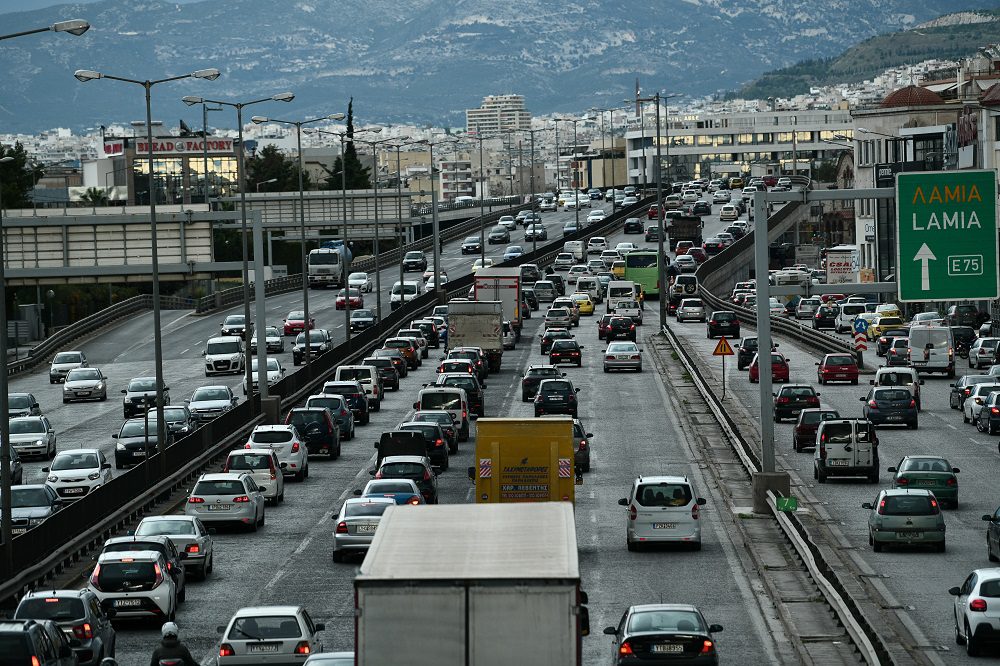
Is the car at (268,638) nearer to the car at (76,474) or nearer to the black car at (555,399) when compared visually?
the car at (76,474)

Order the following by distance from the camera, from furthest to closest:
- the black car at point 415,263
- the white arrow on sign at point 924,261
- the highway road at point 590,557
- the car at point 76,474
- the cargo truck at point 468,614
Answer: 1. the black car at point 415,263
2. the car at point 76,474
3. the white arrow on sign at point 924,261
4. the highway road at point 590,557
5. the cargo truck at point 468,614

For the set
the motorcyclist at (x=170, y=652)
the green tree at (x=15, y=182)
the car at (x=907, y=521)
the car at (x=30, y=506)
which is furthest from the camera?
the green tree at (x=15, y=182)

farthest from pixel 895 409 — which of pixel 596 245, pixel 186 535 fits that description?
pixel 596 245

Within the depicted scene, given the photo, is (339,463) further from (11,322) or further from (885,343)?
(11,322)

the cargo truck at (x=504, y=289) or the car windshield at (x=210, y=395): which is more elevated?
the cargo truck at (x=504, y=289)

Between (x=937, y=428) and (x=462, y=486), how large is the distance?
1769 cm

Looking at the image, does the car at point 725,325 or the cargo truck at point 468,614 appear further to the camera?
the car at point 725,325

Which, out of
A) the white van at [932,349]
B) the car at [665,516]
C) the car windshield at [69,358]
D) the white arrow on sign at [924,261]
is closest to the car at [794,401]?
the white van at [932,349]

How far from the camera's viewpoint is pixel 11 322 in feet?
345

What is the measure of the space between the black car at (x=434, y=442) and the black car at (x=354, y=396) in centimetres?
1176

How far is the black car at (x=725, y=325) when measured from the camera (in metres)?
88.0

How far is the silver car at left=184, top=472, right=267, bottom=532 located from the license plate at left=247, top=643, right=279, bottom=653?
15259mm

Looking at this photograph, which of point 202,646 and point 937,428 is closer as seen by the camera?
point 202,646

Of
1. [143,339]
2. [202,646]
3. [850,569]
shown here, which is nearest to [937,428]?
[850,569]
